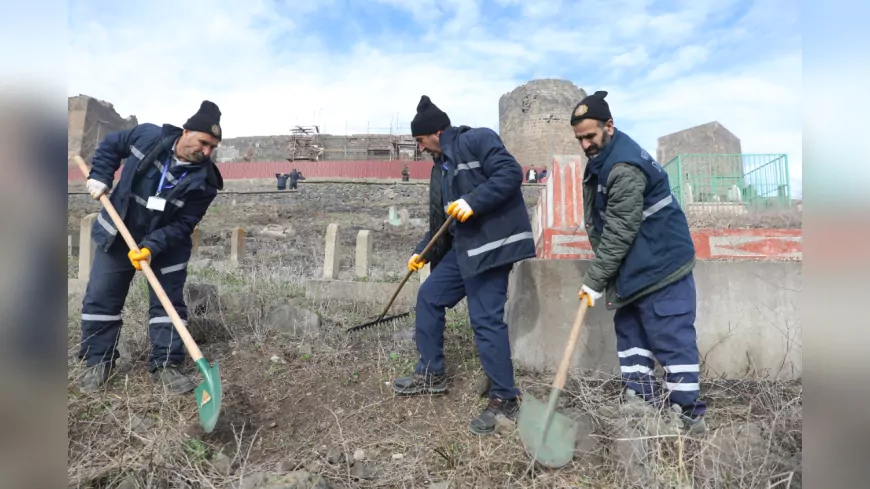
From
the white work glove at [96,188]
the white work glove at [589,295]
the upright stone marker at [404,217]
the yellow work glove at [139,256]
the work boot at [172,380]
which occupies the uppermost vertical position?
the upright stone marker at [404,217]

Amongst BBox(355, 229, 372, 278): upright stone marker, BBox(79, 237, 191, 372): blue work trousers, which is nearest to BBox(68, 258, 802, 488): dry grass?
BBox(79, 237, 191, 372): blue work trousers

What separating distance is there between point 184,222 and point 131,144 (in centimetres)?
59

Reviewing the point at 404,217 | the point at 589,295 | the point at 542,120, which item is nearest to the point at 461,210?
the point at 589,295

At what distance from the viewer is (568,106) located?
26.8 meters

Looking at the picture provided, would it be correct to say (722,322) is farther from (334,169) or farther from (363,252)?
(334,169)

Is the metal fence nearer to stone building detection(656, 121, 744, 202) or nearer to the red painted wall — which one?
stone building detection(656, 121, 744, 202)

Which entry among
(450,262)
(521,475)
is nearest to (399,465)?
(521,475)

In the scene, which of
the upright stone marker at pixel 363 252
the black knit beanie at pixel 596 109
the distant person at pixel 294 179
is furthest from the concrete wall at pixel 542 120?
the black knit beanie at pixel 596 109

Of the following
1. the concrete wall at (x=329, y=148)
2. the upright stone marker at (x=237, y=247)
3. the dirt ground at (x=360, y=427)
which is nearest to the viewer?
the dirt ground at (x=360, y=427)

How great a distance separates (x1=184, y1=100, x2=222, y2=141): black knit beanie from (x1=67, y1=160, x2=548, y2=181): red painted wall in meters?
21.5

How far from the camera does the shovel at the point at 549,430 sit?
2.09m

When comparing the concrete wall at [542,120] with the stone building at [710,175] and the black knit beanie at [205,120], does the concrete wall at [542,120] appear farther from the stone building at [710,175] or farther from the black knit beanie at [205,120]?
the black knit beanie at [205,120]

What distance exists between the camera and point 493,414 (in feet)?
8.30
